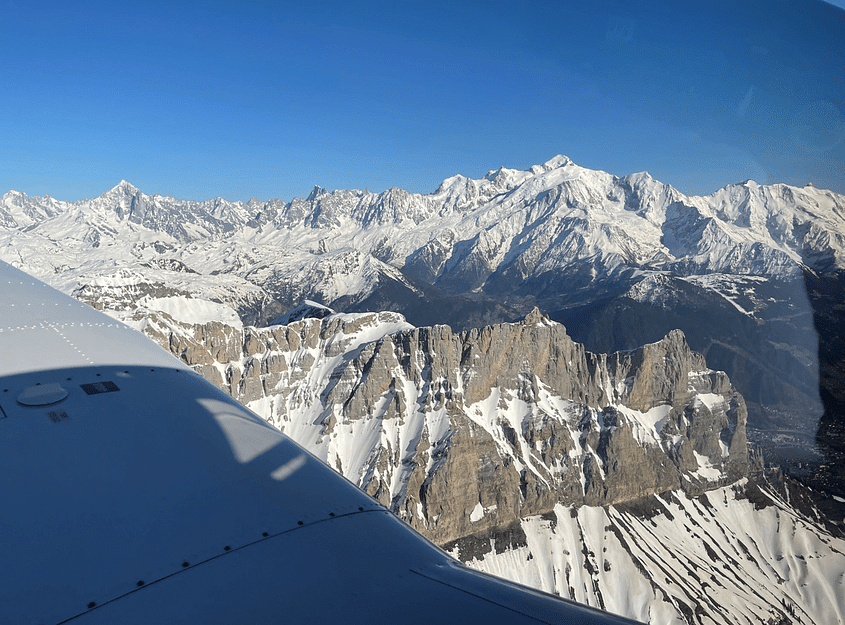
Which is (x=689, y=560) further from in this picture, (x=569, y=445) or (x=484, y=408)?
(x=484, y=408)

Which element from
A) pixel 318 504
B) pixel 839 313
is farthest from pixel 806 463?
pixel 318 504

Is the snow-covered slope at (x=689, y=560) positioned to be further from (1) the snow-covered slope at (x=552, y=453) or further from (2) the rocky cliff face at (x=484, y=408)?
(2) the rocky cliff face at (x=484, y=408)

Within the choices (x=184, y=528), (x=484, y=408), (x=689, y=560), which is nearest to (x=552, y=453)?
(x=484, y=408)

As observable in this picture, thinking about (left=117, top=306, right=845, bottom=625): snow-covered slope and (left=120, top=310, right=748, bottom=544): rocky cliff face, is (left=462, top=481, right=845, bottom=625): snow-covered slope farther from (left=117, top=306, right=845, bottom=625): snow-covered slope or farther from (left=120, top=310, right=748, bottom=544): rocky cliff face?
(left=120, top=310, right=748, bottom=544): rocky cliff face

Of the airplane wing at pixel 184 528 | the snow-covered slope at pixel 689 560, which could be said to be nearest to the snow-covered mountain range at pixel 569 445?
the snow-covered slope at pixel 689 560

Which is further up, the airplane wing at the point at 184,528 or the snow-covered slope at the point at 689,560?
the airplane wing at the point at 184,528

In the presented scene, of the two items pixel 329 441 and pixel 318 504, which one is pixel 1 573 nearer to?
pixel 318 504

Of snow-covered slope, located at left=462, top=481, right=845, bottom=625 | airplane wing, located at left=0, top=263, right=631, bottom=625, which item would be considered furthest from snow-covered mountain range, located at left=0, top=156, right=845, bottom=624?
airplane wing, located at left=0, top=263, right=631, bottom=625
